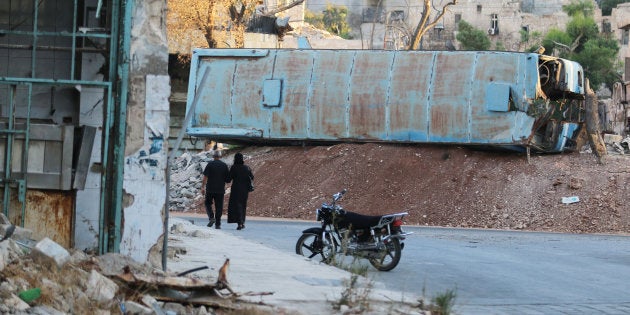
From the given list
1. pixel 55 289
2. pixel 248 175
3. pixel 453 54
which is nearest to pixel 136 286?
pixel 55 289

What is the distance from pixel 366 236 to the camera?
15.9m

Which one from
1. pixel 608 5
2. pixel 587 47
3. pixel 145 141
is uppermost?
pixel 608 5

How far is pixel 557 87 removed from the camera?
115 ft

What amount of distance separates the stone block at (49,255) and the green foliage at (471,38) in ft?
291

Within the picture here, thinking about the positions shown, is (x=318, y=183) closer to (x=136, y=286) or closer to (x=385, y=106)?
(x=385, y=106)

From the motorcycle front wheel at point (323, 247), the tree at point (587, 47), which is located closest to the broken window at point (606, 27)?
the tree at point (587, 47)

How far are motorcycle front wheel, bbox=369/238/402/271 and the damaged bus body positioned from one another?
1894 cm

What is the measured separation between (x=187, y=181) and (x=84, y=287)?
29.6 m

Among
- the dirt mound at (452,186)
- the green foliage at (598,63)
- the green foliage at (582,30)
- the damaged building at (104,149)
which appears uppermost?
the green foliage at (582,30)

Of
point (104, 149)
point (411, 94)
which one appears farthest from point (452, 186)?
point (104, 149)

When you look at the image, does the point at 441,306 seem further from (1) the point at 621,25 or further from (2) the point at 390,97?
(1) the point at 621,25

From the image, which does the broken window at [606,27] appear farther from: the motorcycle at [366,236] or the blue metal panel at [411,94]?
the motorcycle at [366,236]

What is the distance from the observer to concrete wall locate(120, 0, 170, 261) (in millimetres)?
12594

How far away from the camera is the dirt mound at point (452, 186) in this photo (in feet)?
105
